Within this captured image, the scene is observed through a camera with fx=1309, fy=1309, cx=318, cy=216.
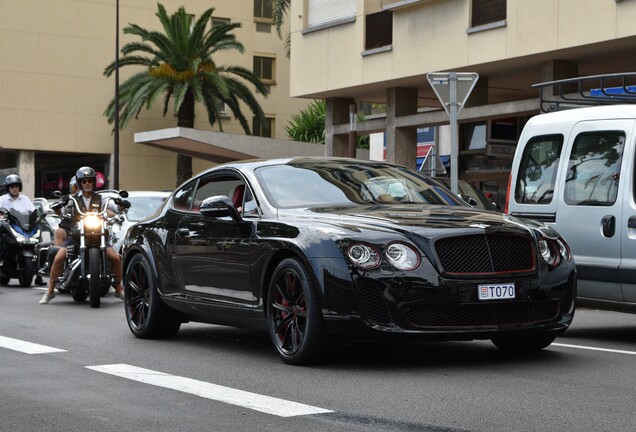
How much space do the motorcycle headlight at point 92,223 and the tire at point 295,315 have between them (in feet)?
23.9

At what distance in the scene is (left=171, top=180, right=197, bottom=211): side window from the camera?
10867mm

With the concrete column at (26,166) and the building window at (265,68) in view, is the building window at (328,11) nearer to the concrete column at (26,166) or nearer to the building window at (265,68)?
the concrete column at (26,166)

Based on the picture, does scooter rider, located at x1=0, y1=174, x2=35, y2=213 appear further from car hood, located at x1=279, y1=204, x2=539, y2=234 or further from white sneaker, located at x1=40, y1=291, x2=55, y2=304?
car hood, located at x1=279, y1=204, x2=539, y2=234

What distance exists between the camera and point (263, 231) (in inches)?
365

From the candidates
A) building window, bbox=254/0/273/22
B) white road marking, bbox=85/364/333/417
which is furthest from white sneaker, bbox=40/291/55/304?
building window, bbox=254/0/273/22

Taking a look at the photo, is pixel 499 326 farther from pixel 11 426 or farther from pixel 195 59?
pixel 195 59

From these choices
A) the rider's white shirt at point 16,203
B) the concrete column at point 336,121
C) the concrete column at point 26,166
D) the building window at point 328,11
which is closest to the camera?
the rider's white shirt at point 16,203

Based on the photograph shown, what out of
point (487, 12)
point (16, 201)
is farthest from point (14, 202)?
point (487, 12)

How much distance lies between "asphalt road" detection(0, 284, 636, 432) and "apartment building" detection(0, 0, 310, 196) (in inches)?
1892

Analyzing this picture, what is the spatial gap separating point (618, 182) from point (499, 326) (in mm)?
2914

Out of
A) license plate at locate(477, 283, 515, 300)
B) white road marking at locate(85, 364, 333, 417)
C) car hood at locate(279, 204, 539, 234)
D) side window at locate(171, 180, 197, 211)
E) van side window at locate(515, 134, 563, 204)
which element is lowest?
white road marking at locate(85, 364, 333, 417)

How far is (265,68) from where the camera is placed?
68.6 meters

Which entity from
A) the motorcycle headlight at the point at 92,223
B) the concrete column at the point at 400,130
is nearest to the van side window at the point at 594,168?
the motorcycle headlight at the point at 92,223

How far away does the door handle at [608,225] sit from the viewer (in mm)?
10844
